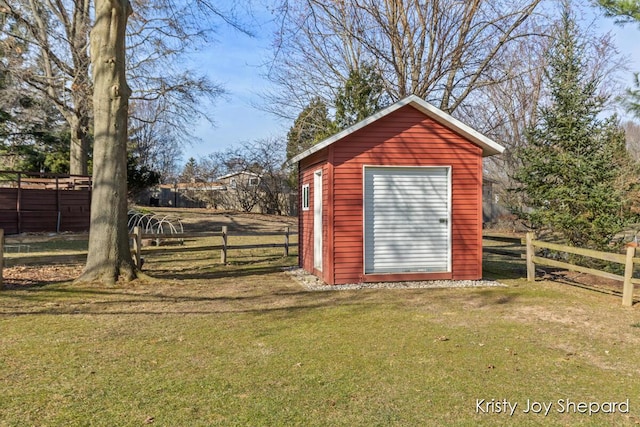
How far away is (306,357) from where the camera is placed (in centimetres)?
484

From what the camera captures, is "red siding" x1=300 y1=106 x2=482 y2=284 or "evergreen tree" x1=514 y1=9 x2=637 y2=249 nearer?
"red siding" x1=300 y1=106 x2=482 y2=284

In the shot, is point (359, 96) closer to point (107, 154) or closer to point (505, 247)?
point (505, 247)

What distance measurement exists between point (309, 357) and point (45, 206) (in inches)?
731

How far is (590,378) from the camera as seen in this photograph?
14.1 feet

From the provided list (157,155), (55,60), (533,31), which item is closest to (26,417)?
(533,31)

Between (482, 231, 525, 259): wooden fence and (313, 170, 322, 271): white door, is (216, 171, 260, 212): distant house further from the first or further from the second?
(313, 170, 322, 271): white door

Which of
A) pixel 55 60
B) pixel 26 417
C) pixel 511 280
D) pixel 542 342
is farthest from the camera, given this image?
pixel 55 60

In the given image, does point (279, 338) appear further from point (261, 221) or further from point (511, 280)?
point (261, 221)

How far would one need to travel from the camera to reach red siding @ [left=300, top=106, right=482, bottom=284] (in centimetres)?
937

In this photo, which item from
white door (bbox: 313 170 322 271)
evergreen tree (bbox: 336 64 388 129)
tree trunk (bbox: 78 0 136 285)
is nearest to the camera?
tree trunk (bbox: 78 0 136 285)

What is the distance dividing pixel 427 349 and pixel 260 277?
5921 mm

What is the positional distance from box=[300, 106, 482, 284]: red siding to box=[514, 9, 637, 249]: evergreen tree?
6.99 ft

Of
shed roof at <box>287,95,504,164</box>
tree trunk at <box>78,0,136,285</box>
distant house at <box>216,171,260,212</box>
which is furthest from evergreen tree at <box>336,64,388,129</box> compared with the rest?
distant house at <box>216,171,260,212</box>

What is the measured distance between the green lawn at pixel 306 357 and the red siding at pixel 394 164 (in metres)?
1.21
